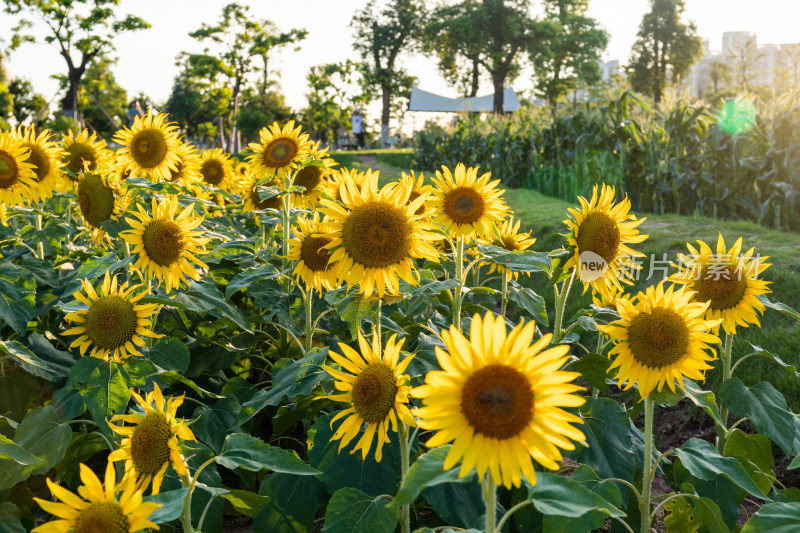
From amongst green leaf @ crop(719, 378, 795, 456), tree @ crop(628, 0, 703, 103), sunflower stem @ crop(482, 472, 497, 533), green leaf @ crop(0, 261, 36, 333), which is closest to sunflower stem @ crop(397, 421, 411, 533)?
sunflower stem @ crop(482, 472, 497, 533)

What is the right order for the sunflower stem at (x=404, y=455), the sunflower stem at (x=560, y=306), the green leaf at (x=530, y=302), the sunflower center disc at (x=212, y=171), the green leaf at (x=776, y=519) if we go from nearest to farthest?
1. the green leaf at (x=776, y=519)
2. the sunflower stem at (x=404, y=455)
3. the sunflower stem at (x=560, y=306)
4. the green leaf at (x=530, y=302)
5. the sunflower center disc at (x=212, y=171)

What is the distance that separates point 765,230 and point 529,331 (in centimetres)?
646

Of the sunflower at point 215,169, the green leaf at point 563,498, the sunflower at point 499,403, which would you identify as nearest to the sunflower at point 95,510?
the sunflower at point 499,403

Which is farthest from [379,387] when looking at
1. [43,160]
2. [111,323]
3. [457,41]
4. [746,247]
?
[457,41]

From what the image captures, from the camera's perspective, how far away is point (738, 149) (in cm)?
816

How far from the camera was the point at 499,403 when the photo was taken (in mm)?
1171

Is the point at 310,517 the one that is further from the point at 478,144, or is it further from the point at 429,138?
the point at 429,138

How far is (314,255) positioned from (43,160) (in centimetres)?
207

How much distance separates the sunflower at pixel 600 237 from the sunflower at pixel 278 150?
1.63 m

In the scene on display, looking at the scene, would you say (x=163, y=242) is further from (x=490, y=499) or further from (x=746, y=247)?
(x=746, y=247)

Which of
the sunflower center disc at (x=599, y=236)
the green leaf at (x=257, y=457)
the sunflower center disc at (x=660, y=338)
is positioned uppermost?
the sunflower center disc at (x=599, y=236)

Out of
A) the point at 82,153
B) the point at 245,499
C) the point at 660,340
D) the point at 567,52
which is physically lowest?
the point at 245,499

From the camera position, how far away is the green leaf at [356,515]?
5.47 ft

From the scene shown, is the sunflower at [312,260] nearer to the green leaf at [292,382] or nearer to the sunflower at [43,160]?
the green leaf at [292,382]
